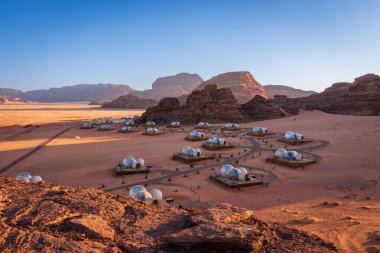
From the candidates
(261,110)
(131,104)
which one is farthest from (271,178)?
(131,104)

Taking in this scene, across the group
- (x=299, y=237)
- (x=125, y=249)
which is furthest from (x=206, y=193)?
(x=125, y=249)

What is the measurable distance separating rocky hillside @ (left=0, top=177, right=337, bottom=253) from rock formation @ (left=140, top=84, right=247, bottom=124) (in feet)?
166

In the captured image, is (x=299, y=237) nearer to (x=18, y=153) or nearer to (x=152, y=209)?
(x=152, y=209)

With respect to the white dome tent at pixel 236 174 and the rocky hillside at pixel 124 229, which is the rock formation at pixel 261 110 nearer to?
the white dome tent at pixel 236 174

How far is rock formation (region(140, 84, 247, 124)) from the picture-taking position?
5820cm

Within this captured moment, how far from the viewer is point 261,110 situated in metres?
60.6

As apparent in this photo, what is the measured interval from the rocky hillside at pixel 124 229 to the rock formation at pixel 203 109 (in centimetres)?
5050

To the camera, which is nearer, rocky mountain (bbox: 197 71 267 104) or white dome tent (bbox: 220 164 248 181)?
white dome tent (bbox: 220 164 248 181)

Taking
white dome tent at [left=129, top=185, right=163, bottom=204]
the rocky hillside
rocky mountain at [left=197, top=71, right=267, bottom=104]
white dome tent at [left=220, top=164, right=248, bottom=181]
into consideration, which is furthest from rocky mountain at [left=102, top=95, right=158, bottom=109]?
the rocky hillside

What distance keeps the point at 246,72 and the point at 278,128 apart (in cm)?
10493

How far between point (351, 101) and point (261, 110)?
54.4 feet

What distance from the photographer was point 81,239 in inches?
217

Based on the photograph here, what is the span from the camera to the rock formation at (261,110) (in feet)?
194

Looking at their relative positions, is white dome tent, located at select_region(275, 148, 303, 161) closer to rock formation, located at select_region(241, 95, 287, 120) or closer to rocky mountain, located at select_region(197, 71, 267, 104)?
rock formation, located at select_region(241, 95, 287, 120)
